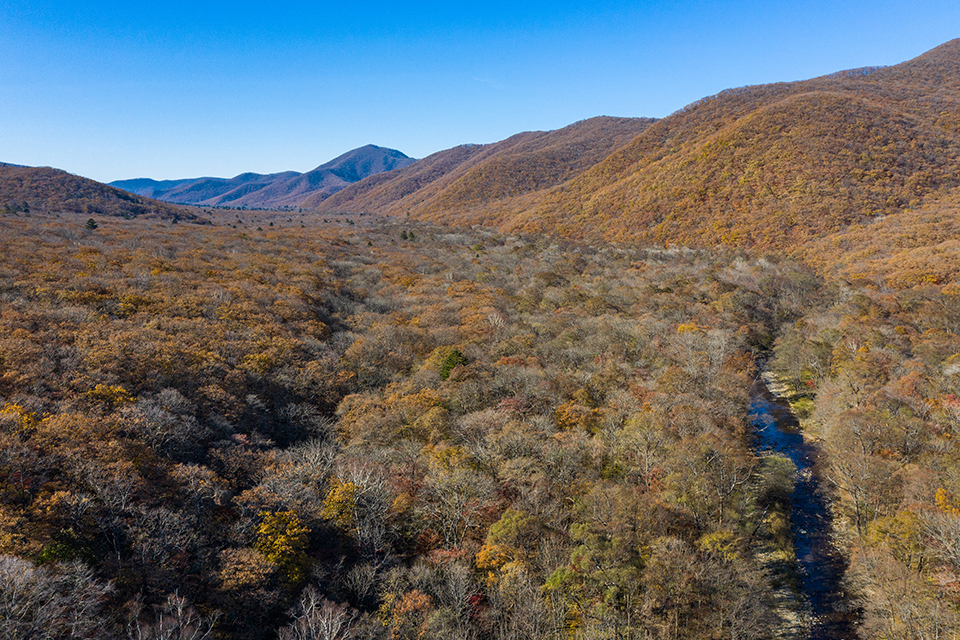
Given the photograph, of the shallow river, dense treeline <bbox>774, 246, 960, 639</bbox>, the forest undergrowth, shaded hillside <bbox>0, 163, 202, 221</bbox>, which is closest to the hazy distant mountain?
dense treeline <bbox>774, 246, 960, 639</bbox>

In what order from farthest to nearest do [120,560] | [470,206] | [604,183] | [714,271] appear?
[470,206]
[604,183]
[714,271]
[120,560]

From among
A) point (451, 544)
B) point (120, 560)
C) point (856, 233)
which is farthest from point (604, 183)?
point (120, 560)

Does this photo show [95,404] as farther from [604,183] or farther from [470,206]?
[470,206]

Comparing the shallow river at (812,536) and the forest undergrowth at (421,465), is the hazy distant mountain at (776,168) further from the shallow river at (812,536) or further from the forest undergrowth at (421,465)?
the shallow river at (812,536)

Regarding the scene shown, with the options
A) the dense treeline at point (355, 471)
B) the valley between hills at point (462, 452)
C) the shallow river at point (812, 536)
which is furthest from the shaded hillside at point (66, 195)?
the shallow river at point (812, 536)

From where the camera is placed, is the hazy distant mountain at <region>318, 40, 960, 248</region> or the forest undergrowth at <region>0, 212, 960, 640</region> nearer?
the forest undergrowth at <region>0, 212, 960, 640</region>

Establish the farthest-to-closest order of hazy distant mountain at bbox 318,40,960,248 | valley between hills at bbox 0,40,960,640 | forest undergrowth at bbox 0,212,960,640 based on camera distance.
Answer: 1. hazy distant mountain at bbox 318,40,960,248
2. valley between hills at bbox 0,40,960,640
3. forest undergrowth at bbox 0,212,960,640

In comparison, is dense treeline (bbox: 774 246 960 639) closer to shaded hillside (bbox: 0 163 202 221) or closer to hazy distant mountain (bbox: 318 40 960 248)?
hazy distant mountain (bbox: 318 40 960 248)
